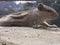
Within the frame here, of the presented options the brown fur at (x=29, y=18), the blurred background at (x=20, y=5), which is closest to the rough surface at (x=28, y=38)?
the blurred background at (x=20, y=5)

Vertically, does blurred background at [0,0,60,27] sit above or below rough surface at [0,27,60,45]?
above

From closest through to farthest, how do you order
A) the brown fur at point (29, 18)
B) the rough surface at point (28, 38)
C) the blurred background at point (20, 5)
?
the rough surface at point (28, 38) < the blurred background at point (20, 5) < the brown fur at point (29, 18)

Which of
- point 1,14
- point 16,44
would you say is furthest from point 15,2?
point 16,44

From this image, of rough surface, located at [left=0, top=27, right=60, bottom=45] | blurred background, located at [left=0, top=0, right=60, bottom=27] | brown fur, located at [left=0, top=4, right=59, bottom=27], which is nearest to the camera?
rough surface, located at [left=0, top=27, right=60, bottom=45]

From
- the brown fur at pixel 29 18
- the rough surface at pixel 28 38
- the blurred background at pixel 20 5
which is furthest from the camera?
the brown fur at pixel 29 18

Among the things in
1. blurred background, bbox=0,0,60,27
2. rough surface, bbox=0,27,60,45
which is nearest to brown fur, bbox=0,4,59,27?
blurred background, bbox=0,0,60,27

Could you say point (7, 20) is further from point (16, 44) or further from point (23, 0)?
point (16, 44)

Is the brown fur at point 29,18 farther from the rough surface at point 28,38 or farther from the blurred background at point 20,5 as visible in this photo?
the rough surface at point 28,38

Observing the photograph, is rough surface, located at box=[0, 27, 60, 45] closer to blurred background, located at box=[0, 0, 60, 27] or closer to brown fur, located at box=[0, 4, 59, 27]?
blurred background, located at box=[0, 0, 60, 27]

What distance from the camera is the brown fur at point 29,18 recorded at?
4609 mm

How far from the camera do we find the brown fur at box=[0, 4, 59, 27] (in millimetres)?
4609

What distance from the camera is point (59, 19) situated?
4371 millimetres

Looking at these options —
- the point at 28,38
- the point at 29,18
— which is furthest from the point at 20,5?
the point at 28,38

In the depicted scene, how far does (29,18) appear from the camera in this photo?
4.71m
